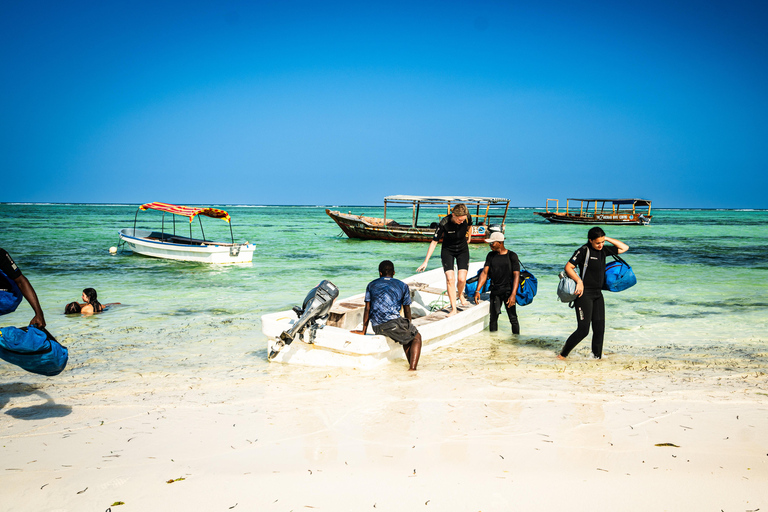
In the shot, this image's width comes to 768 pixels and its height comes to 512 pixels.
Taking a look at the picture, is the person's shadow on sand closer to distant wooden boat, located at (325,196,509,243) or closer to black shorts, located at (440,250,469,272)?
black shorts, located at (440,250,469,272)

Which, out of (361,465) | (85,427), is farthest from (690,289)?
(85,427)

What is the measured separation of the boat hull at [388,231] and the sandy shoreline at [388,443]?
74.2ft

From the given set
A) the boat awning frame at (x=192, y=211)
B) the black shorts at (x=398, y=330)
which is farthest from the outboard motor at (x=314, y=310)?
the boat awning frame at (x=192, y=211)

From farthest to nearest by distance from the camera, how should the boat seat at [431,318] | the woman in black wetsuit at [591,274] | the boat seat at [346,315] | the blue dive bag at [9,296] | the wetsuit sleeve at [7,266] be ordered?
the boat seat at [346,315]
the boat seat at [431,318]
the woman in black wetsuit at [591,274]
the blue dive bag at [9,296]
the wetsuit sleeve at [7,266]

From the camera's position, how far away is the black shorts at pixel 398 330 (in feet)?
18.4

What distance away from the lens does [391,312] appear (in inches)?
222

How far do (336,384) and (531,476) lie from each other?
2467mm

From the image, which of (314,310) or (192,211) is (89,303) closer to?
(314,310)

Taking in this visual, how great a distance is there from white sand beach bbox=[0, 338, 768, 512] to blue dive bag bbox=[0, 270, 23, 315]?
1055 mm

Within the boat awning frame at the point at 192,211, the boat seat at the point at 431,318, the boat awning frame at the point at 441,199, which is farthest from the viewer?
the boat awning frame at the point at 441,199

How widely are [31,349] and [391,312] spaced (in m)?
3.32

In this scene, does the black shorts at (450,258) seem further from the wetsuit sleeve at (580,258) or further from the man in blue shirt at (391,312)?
the wetsuit sleeve at (580,258)

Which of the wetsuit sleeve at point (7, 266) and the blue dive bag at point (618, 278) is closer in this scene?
the wetsuit sleeve at point (7, 266)

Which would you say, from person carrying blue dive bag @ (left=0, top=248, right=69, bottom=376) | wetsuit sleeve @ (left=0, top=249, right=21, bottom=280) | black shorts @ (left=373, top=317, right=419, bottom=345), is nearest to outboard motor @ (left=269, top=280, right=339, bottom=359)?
black shorts @ (left=373, top=317, right=419, bottom=345)
